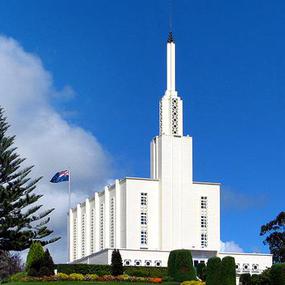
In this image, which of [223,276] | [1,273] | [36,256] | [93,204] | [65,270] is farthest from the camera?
[93,204]

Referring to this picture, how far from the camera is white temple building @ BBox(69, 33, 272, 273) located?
74.6m

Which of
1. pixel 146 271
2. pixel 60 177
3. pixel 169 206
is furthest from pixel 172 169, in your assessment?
pixel 146 271

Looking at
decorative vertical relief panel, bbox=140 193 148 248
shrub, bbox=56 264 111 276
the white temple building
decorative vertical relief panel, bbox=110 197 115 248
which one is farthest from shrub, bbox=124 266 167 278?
decorative vertical relief panel, bbox=110 197 115 248

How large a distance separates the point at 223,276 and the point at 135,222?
36.7 m

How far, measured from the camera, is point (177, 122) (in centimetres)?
7750

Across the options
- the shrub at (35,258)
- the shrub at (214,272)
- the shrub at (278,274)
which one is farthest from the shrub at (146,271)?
the shrub at (278,274)

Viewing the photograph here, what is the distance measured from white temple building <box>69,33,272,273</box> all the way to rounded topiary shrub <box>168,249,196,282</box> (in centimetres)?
2347

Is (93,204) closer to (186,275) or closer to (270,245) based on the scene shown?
(270,245)

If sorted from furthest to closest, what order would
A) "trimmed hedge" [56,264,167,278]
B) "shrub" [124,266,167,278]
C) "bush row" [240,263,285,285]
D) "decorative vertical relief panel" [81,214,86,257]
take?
"decorative vertical relief panel" [81,214,86,257], "shrub" [124,266,167,278], "trimmed hedge" [56,264,167,278], "bush row" [240,263,285,285]

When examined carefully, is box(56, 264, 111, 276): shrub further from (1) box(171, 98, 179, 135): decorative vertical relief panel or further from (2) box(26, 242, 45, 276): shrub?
(1) box(171, 98, 179, 135): decorative vertical relief panel

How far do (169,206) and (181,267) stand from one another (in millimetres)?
27814

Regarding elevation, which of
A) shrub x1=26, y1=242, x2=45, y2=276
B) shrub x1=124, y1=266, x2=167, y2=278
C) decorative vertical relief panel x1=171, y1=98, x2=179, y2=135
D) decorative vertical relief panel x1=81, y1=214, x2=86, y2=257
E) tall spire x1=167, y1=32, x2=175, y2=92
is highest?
tall spire x1=167, y1=32, x2=175, y2=92

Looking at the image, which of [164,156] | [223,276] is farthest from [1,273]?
[223,276]

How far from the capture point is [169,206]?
75562mm
